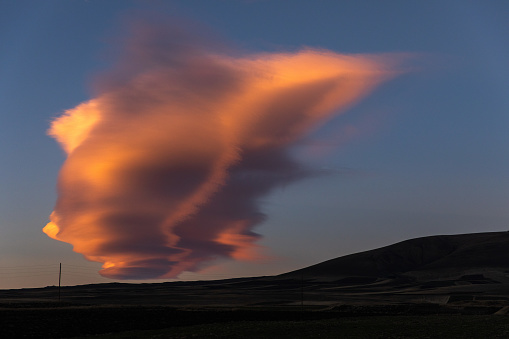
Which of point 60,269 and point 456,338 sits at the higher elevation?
point 60,269

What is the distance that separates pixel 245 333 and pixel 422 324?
21.3m

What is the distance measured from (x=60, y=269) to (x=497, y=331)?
124293 mm

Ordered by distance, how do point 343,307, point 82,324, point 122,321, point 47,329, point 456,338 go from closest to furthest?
point 456,338 < point 47,329 < point 82,324 < point 122,321 < point 343,307

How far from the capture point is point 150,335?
2201 inches

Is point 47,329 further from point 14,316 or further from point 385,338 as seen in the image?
point 385,338

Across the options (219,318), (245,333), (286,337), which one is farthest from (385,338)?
(219,318)

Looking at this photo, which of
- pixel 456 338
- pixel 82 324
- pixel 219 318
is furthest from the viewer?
pixel 219 318

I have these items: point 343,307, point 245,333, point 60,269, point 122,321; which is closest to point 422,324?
point 245,333

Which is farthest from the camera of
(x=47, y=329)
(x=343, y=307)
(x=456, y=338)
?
(x=343, y=307)

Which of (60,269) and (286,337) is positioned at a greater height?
(60,269)

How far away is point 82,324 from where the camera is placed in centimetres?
7312

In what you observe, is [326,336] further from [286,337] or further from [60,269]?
[60,269]

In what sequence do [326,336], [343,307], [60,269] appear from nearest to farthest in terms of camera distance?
[326,336], [343,307], [60,269]

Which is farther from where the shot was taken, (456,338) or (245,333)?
(245,333)
